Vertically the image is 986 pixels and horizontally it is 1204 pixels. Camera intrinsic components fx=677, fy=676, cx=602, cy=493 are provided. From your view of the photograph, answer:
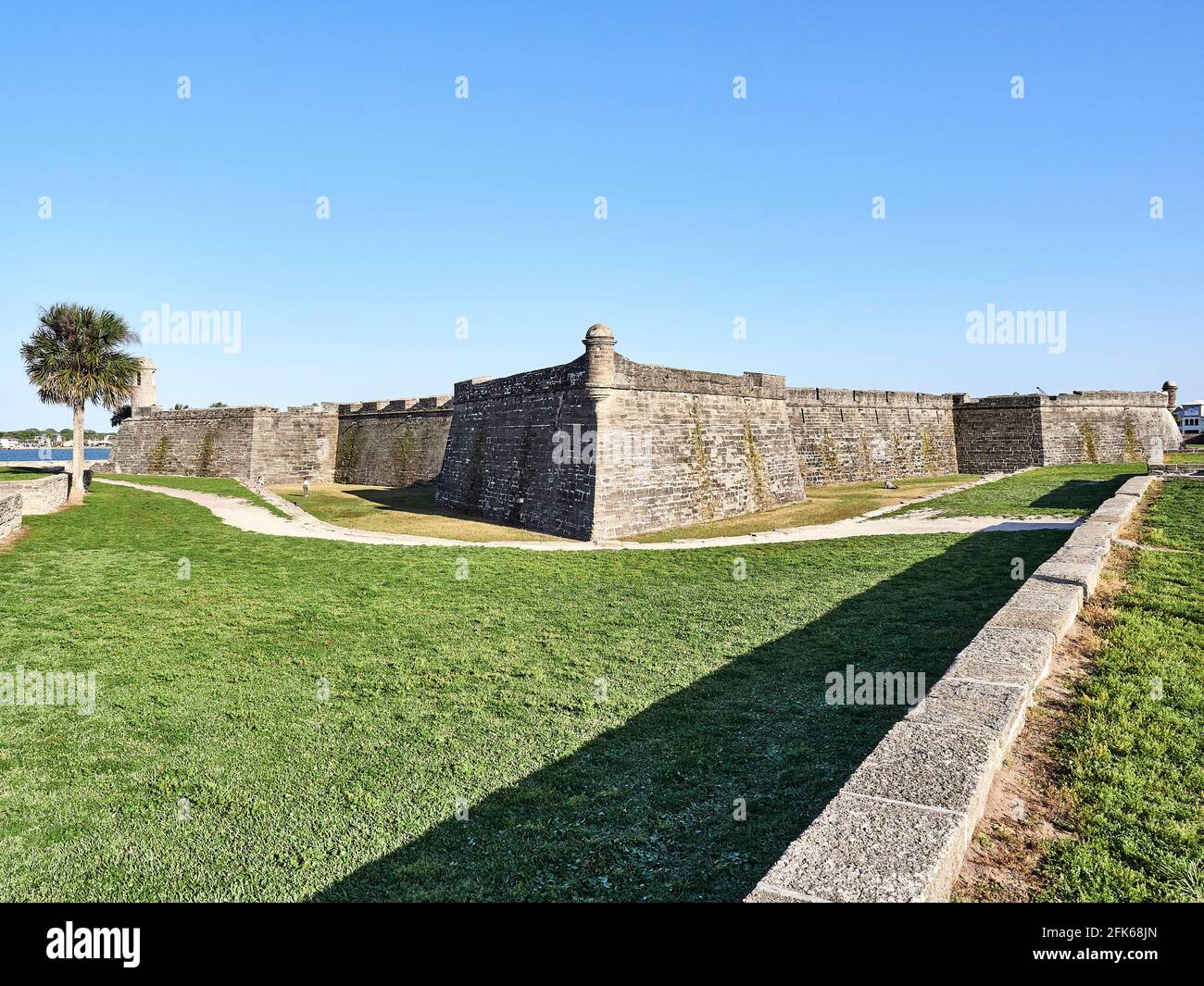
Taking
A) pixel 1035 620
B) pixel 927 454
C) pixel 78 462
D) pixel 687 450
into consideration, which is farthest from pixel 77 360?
pixel 927 454

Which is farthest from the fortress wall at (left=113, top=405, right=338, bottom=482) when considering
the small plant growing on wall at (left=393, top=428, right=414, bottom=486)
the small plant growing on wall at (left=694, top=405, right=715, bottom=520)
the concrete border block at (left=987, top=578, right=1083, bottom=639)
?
the concrete border block at (left=987, top=578, right=1083, bottom=639)

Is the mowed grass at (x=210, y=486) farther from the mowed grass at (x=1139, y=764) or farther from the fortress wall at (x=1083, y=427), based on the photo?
the fortress wall at (x=1083, y=427)

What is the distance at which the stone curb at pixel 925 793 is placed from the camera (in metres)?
2.62

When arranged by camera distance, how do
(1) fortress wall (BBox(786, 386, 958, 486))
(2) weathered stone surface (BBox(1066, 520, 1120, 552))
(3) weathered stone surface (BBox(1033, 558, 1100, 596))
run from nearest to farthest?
1. (3) weathered stone surface (BBox(1033, 558, 1100, 596))
2. (2) weathered stone surface (BBox(1066, 520, 1120, 552))
3. (1) fortress wall (BBox(786, 386, 958, 486))

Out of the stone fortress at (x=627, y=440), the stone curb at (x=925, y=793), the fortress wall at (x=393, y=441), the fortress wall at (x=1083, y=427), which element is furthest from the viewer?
the fortress wall at (x=393, y=441)

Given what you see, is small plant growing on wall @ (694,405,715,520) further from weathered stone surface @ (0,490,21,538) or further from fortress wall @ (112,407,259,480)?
fortress wall @ (112,407,259,480)

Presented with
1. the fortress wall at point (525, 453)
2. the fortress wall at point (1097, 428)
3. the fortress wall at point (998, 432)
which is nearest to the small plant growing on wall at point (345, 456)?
the fortress wall at point (525, 453)

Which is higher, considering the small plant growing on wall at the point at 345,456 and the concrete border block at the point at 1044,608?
the small plant growing on wall at the point at 345,456

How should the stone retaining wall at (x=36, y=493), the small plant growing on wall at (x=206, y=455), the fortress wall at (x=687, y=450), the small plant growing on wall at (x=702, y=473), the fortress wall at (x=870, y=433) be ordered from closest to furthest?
the stone retaining wall at (x=36, y=493) < the fortress wall at (x=687, y=450) < the small plant growing on wall at (x=702, y=473) < the fortress wall at (x=870, y=433) < the small plant growing on wall at (x=206, y=455)

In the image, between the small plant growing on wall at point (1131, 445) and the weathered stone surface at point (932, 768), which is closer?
the weathered stone surface at point (932, 768)

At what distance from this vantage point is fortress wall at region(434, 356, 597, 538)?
64.1ft

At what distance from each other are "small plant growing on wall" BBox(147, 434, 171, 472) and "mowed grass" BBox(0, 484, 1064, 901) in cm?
3161

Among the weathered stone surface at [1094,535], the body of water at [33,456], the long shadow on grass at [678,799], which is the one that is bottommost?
the long shadow on grass at [678,799]

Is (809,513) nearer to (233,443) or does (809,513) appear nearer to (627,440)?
(627,440)
